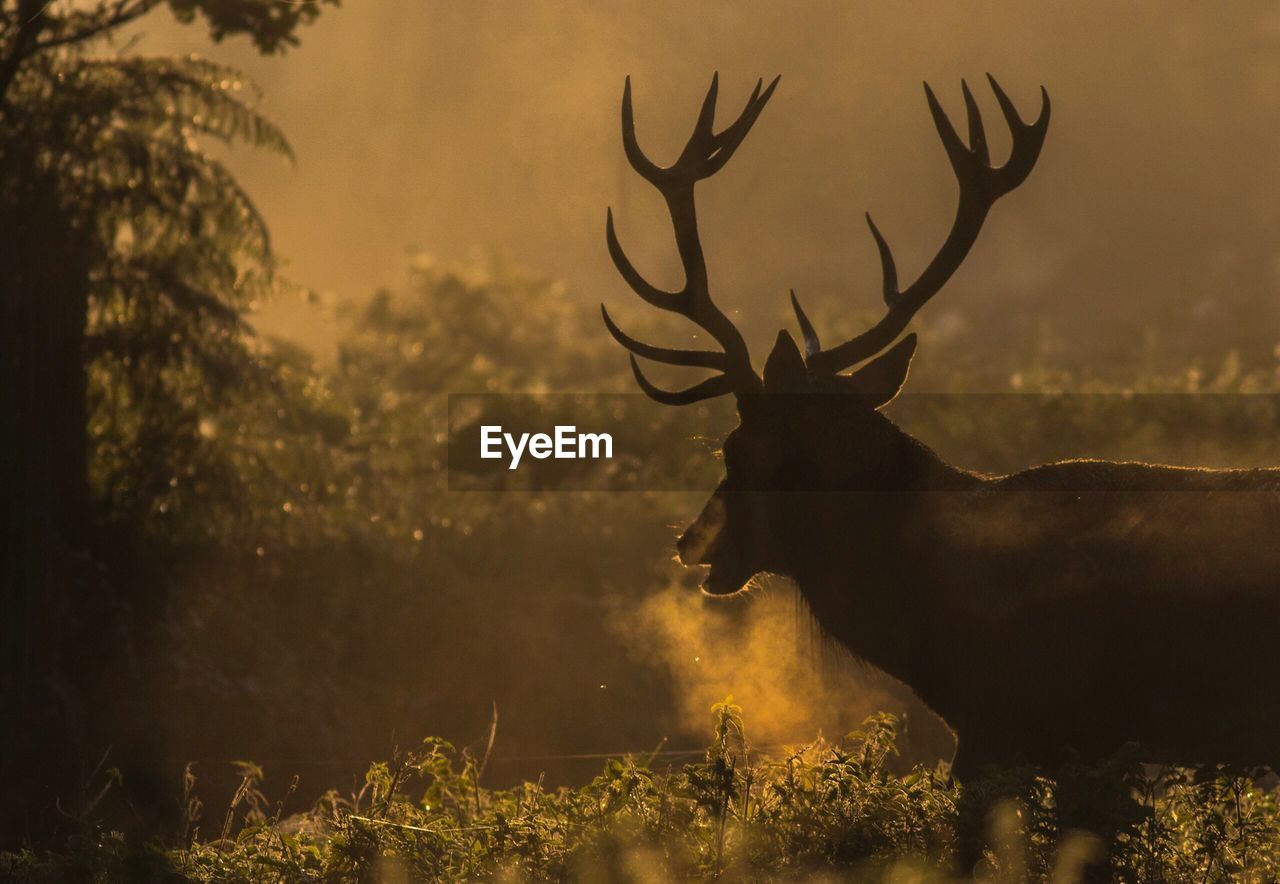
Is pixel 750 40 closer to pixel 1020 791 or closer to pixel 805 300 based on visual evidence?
pixel 805 300

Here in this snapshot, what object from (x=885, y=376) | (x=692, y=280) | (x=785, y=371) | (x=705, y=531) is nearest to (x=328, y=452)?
(x=692, y=280)

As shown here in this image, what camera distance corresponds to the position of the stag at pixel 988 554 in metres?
5.80

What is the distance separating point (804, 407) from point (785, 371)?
0.52 ft

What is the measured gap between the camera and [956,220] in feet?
22.4

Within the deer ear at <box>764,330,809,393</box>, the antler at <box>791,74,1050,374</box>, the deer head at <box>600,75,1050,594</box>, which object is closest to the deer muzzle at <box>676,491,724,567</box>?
the deer head at <box>600,75,1050,594</box>

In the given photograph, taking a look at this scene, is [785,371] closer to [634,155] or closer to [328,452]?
[634,155]

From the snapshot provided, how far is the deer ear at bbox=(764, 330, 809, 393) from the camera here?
6.61 m

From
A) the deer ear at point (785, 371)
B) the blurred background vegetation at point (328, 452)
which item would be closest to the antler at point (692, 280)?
the deer ear at point (785, 371)

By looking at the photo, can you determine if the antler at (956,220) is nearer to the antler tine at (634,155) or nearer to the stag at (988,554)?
the stag at (988,554)

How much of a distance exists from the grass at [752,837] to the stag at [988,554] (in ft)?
0.99

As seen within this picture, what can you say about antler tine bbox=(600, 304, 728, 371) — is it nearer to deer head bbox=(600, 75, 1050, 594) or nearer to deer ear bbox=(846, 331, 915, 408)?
deer head bbox=(600, 75, 1050, 594)

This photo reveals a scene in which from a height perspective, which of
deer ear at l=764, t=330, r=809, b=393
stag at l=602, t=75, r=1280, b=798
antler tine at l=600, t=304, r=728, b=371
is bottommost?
stag at l=602, t=75, r=1280, b=798

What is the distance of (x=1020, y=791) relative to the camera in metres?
5.45

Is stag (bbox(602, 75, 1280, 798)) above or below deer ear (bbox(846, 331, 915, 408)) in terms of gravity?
below
